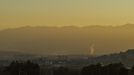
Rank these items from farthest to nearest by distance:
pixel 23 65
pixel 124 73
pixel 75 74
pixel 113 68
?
pixel 75 74 → pixel 23 65 → pixel 113 68 → pixel 124 73

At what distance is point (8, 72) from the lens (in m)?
121

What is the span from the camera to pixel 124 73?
106m

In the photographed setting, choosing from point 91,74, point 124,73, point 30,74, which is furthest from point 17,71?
point 124,73

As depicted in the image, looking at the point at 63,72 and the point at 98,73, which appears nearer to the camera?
the point at 98,73

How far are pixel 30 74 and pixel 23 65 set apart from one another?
7929 millimetres

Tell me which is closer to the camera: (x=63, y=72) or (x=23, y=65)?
(x=23, y=65)

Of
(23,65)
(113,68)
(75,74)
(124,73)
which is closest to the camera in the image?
(124,73)

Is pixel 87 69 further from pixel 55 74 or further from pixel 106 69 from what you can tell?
pixel 55 74

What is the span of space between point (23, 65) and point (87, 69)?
14464 mm

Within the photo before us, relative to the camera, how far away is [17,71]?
384 ft

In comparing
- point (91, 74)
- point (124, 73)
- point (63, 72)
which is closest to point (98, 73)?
point (91, 74)

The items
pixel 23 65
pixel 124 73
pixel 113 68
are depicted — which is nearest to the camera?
pixel 124 73

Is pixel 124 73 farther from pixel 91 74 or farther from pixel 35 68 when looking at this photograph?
pixel 35 68

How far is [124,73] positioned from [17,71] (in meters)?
24.2
